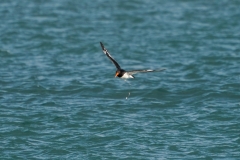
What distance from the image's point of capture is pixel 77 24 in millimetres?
39594

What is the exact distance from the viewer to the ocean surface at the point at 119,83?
747 inches

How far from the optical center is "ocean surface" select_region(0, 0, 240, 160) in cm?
1898

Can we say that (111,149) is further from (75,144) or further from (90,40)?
(90,40)

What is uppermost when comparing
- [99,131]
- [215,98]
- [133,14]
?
[133,14]

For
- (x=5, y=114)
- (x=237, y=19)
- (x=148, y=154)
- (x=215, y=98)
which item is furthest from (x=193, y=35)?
(x=148, y=154)

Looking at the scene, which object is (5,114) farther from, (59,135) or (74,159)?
(74,159)

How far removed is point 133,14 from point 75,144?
25.1 meters

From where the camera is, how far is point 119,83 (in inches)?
1047

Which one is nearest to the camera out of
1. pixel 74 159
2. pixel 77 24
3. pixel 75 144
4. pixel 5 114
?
pixel 74 159

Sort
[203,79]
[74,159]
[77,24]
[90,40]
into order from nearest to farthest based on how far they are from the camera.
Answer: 1. [74,159]
2. [203,79]
3. [90,40]
4. [77,24]

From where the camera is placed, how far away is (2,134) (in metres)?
19.8

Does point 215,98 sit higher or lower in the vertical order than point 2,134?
higher

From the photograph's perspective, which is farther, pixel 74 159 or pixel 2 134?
pixel 2 134

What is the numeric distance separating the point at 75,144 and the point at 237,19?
24.4 m
